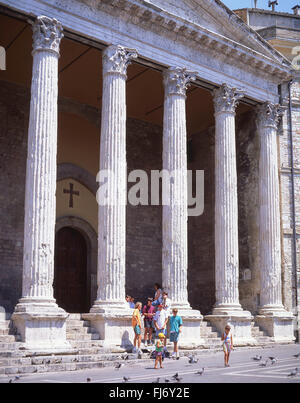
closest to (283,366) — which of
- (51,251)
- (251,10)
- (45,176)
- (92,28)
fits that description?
(51,251)

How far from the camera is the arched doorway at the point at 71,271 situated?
65.9 ft

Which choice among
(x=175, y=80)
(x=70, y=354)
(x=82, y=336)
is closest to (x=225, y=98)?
(x=175, y=80)

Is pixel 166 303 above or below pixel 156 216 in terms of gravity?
below

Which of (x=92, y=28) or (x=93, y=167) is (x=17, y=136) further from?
(x=92, y=28)

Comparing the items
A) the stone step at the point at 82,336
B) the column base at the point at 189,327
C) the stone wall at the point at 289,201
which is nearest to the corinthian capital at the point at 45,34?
the stone step at the point at 82,336

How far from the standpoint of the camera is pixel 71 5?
15008mm

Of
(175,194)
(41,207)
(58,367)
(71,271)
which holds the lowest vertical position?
(58,367)

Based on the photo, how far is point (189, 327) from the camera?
1588 centimetres

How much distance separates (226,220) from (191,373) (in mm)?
8184

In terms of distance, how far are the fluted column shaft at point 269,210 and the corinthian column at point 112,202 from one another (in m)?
5.96

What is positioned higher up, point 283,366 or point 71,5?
point 71,5

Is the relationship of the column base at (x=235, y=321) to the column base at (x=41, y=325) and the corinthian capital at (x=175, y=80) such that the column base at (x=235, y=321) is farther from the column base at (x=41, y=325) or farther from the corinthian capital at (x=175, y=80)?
the corinthian capital at (x=175, y=80)

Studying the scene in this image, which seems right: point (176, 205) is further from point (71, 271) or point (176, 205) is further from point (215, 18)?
point (215, 18)

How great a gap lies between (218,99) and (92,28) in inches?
199
